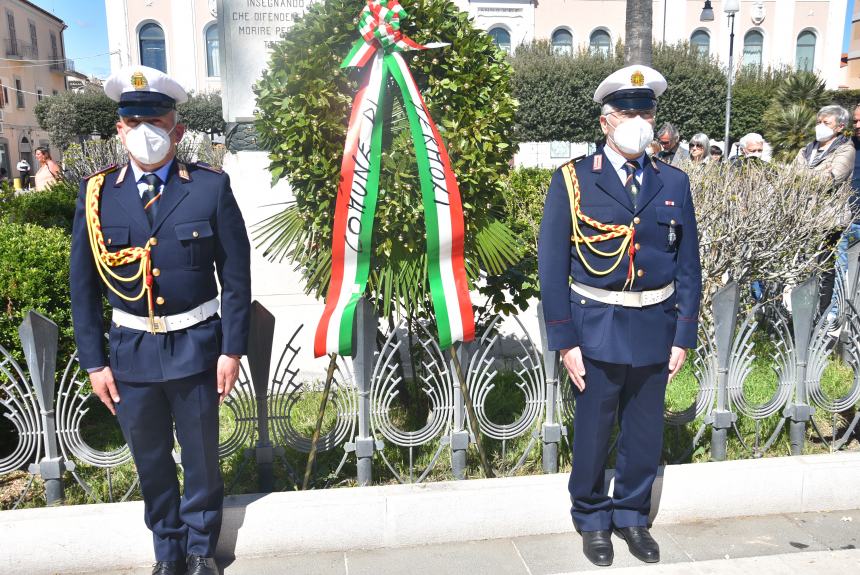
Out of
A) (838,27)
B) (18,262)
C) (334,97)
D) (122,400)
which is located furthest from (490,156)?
(838,27)

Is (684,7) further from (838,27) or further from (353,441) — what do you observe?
(353,441)

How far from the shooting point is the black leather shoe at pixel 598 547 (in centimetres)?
294

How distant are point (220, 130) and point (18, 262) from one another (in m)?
32.7

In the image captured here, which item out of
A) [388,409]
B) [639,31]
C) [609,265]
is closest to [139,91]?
[388,409]

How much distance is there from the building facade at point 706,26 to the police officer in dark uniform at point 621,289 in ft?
117

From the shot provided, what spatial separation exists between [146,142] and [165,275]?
1.58 feet

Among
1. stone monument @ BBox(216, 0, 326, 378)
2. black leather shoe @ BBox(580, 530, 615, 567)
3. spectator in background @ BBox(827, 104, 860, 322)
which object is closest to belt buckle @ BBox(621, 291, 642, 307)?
black leather shoe @ BBox(580, 530, 615, 567)

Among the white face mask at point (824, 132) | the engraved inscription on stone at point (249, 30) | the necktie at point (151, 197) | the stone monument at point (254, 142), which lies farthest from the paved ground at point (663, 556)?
the engraved inscription on stone at point (249, 30)

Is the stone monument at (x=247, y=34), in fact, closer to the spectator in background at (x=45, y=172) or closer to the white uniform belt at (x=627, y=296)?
the white uniform belt at (x=627, y=296)

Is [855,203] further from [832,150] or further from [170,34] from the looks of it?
[170,34]

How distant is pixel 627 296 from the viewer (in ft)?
9.47

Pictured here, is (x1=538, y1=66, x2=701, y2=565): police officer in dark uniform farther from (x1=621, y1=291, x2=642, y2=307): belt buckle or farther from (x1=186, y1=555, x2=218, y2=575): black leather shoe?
(x1=186, y1=555, x2=218, y2=575): black leather shoe

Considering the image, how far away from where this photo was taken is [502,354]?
5.72m

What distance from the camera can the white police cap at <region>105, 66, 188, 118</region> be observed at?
255cm
